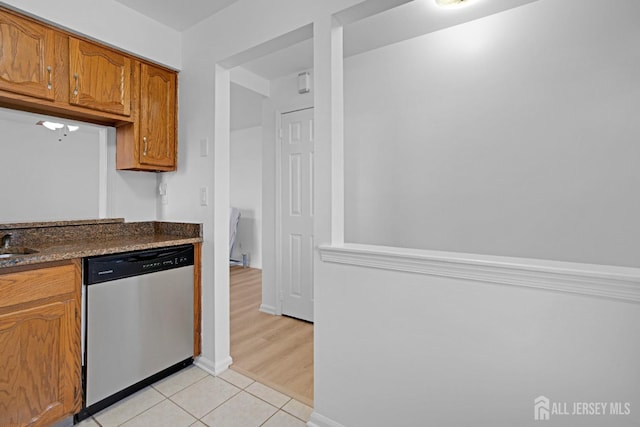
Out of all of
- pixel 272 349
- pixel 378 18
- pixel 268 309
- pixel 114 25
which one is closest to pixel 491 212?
pixel 378 18

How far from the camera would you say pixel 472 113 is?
2189 mm

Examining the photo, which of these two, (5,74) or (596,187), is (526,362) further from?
(5,74)

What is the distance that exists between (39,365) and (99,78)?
1.68 metres

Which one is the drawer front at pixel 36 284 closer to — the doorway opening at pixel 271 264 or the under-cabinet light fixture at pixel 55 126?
the under-cabinet light fixture at pixel 55 126

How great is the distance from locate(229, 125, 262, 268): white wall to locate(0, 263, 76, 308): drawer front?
3600 mm

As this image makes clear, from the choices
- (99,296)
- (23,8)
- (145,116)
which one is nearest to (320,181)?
(99,296)

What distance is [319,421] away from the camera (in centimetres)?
154

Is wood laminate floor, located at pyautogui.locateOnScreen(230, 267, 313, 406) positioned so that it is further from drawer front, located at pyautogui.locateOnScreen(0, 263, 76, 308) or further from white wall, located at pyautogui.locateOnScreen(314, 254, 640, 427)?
drawer front, located at pyautogui.locateOnScreen(0, 263, 76, 308)

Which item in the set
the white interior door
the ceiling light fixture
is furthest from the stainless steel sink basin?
the ceiling light fixture

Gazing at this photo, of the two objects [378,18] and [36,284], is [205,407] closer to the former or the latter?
[36,284]

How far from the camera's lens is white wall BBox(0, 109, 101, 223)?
1789 millimetres

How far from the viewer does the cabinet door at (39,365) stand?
4.44 ft

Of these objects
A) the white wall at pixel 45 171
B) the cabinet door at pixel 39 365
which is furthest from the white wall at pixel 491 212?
the white wall at pixel 45 171

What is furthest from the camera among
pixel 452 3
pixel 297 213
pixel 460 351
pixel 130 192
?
pixel 297 213
